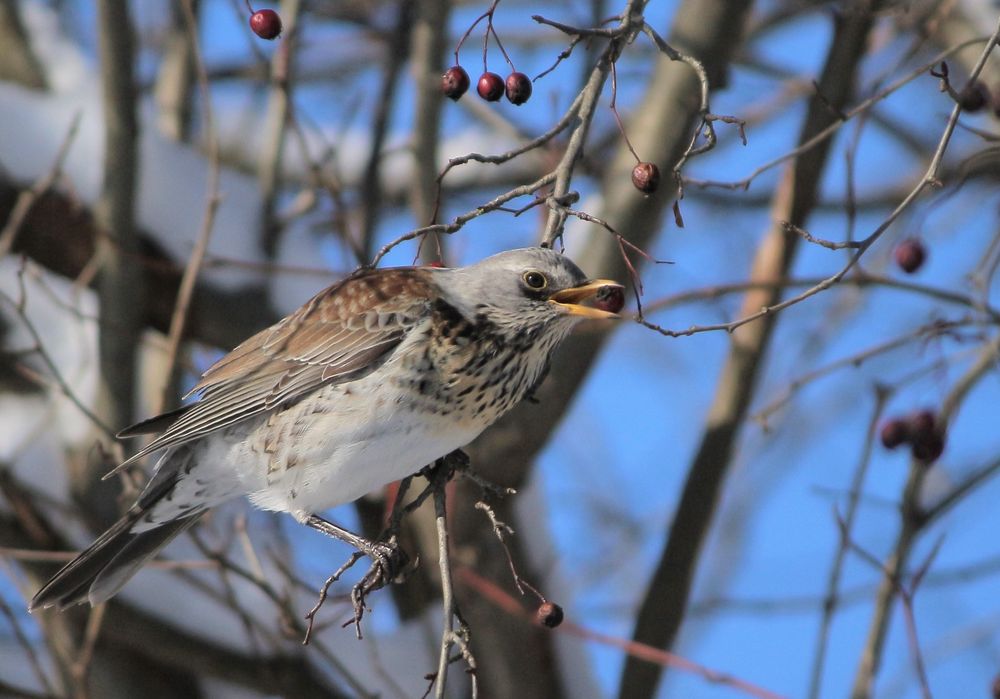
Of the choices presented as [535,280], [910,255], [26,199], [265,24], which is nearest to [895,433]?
[910,255]

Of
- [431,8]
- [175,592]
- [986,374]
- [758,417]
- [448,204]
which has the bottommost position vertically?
[175,592]

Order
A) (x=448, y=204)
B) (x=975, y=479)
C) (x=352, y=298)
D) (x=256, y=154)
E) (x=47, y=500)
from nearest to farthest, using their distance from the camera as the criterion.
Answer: (x=352, y=298), (x=975, y=479), (x=47, y=500), (x=448, y=204), (x=256, y=154)

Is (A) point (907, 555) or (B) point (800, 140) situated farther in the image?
(B) point (800, 140)

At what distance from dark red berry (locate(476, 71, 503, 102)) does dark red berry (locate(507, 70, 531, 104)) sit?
0.15 meters

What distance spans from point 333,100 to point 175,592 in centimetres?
474

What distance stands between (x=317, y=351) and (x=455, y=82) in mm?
957

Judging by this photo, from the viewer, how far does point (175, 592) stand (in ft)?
16.6

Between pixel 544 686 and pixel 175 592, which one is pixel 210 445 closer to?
pixel 175 592

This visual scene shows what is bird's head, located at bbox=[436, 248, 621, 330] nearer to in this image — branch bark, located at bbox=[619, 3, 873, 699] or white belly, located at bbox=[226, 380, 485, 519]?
white belly, located at bbox=[226, 380, 485, 519]

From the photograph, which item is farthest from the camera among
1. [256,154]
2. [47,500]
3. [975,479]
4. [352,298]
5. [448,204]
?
[256,154]

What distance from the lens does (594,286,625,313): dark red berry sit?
10.7 feet

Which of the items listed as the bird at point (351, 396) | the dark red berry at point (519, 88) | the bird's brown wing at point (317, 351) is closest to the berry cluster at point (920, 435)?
the bird at point (351, 396)

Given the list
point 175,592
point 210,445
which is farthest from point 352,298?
point 175,592

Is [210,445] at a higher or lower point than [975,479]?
lower
